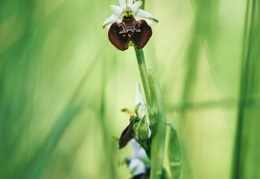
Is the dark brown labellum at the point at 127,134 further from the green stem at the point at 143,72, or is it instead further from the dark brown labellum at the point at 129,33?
the dark brown labellum at the point at 129,33

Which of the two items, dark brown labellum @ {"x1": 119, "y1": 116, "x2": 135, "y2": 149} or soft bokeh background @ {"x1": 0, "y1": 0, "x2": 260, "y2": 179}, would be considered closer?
dark brown labellum @ {"x1": 119, "y1": 116, "x2": 135, "y2": 149}

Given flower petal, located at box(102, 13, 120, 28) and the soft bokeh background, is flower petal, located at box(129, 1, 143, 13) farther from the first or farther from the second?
the soft bokeh background

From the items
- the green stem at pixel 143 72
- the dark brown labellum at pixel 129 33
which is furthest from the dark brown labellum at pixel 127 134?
the dark brown labellum at pixel 129 33

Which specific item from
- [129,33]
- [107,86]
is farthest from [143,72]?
[107,86]

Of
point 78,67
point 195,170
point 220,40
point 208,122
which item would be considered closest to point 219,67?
point 220,40

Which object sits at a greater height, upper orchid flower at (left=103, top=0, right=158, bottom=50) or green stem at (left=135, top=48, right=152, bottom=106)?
upper orchid flower at (left=103, top=0, right=158, bottom=50)

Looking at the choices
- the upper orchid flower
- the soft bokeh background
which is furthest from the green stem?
the soft bokeh background
